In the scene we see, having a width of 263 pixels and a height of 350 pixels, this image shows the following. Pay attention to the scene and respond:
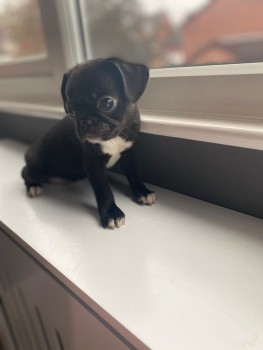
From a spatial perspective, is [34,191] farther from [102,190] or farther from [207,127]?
[207,127]

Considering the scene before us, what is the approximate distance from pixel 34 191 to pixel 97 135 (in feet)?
1.01

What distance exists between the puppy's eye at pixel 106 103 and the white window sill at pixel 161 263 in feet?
0.69

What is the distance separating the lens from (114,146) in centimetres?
61

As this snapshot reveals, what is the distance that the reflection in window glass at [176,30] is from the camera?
80cm

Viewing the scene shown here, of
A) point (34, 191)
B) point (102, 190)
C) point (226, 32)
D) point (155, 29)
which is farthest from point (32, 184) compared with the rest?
point (155, 29)

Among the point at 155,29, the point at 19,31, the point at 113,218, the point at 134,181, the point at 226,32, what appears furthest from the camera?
the point at 155,29

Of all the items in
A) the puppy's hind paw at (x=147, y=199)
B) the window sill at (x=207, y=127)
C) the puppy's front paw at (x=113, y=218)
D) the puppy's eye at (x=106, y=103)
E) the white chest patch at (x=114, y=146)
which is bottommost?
the puppy's hind paw at (x=147, y=199)

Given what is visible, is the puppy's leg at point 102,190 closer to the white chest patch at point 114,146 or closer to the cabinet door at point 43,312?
the white chest patch at point 114,146

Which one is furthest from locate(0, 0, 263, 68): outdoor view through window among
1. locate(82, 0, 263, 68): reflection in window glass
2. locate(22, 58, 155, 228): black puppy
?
locate(22, 58, 155, 228): black puppy

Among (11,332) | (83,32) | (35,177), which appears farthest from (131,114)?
(11,332)

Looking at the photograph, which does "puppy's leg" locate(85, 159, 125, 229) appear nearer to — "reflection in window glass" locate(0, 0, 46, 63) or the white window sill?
the white window sill

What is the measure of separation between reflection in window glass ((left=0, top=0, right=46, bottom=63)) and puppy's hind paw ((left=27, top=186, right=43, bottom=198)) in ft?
1.75

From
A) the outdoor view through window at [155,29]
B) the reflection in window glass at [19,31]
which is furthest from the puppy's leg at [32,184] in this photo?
the reflection in window glass at [19,31]

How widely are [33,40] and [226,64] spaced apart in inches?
32.0
